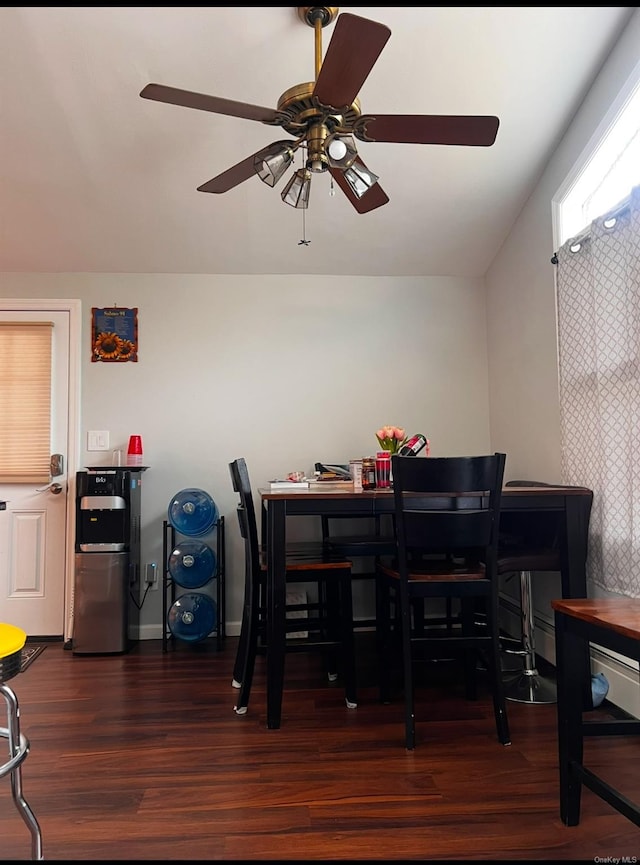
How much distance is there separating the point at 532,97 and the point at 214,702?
3.02 m

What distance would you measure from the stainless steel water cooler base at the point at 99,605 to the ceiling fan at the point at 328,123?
2.19 metres

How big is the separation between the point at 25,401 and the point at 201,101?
2.49 m

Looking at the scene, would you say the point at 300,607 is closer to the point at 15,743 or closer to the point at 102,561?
the point at 102,561

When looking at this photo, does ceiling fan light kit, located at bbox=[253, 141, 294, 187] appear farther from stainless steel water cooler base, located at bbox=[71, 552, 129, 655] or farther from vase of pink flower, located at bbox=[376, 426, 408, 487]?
stainless steel water cooler base, located at bbox=[71, 552, 129, 655]

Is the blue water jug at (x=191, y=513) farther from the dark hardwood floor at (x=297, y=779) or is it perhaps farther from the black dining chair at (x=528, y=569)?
the black dining chair at (x=528, y=569)

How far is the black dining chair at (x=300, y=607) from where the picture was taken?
2.46 m

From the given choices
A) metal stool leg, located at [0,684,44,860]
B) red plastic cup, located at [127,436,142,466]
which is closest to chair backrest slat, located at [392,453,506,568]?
metal stool leg, located at [0,684,44,860]

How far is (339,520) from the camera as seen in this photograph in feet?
12.8

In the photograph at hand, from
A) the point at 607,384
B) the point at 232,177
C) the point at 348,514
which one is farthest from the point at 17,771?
the point at 607,384

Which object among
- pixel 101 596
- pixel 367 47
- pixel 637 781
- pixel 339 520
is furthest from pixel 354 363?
pixel 637 781

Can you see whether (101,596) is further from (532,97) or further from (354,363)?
(532,97)

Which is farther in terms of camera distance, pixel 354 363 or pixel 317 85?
pixel 354 363

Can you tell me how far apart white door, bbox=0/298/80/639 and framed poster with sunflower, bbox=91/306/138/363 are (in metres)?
0.24

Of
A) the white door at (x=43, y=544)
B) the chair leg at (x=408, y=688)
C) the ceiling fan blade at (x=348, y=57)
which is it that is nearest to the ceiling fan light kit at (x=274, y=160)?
the ceiling fan blade at (x=348, y=57)
